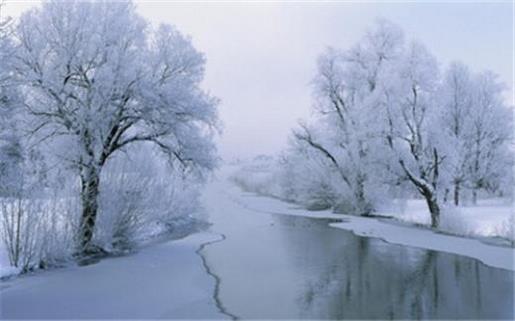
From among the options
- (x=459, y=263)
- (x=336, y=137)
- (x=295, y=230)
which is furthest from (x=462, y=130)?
(x=459, y=263)

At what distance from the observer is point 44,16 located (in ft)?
56.7

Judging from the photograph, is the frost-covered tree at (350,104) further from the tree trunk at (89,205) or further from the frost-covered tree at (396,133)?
the tree trunk at (89,205)

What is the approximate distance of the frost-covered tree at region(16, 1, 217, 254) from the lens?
16953mm

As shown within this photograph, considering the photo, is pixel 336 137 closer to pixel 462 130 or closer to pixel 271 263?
pixel 462 130

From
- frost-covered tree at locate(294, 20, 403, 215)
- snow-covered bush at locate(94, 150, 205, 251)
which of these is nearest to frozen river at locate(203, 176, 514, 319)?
snow-covered bush at locate(94, 150, 205, 251)

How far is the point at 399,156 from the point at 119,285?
56.8 feet

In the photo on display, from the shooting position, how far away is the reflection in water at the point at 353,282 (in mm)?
11008

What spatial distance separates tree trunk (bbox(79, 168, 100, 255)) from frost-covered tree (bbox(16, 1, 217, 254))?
3 centimetres

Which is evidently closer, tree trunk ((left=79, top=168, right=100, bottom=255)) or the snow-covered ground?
tree trunk ((left=79, top=168, right=100, bottom=255))

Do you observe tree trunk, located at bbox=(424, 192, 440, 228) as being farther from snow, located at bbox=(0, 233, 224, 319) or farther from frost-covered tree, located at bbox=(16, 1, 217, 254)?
snow, located at bbox=(0, 233, 224, 319)

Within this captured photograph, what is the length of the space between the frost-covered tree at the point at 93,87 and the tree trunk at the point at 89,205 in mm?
33

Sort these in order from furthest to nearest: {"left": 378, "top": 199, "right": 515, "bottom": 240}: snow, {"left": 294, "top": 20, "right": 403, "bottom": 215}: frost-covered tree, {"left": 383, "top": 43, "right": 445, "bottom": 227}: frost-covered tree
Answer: {"left": 294, "top": 20, "right": 403, "bottom": 215}: frost-covered tree < {"left": 383, "top": 43, "right": 445, "bottom": 227}: frost-covered tree < {"left": 378, "top": 199, "right": 515, "bottom": 240}: snow

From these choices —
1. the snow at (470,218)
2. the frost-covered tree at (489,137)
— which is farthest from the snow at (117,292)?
the frost-covered tree at (489,137)

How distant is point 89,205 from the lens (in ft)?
57.3
